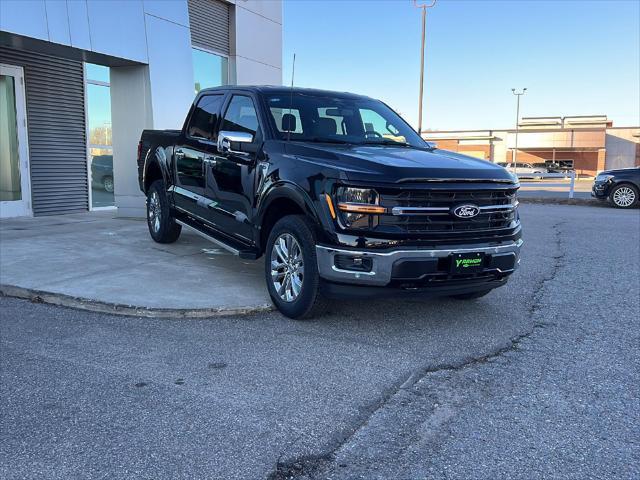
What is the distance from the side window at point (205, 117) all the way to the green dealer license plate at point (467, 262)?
327 cm

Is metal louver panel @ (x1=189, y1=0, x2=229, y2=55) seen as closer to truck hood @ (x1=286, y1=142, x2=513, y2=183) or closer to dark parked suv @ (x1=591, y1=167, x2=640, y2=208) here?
truck hood @ (x1=286, y1=142, x2=513, y2=183)

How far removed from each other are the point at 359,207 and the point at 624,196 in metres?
15.3

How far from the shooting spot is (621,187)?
55.6 ft

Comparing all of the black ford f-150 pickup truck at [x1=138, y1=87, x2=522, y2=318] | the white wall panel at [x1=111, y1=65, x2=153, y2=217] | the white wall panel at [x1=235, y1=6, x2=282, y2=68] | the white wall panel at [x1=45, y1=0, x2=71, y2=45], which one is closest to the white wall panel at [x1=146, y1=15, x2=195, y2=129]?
the white wall panel at [x1=111, y1=65, x2=153, y2=217]

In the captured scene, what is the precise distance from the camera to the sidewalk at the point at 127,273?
5340mm

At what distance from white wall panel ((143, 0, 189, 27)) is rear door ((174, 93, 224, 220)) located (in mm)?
4731

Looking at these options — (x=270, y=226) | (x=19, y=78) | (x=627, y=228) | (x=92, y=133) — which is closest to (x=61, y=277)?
(x=270, y=226)

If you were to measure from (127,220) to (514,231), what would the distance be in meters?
8.07

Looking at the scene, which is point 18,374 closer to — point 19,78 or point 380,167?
point 380,167

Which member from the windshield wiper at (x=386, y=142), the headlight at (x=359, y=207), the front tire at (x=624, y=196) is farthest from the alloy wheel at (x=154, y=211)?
the front tire at (x=624, y=196)

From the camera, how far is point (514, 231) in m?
5.05

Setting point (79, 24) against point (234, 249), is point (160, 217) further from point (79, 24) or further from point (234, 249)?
point (79, 24)

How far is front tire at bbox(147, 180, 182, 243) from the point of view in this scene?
308 inches

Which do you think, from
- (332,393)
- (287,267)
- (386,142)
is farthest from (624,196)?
(332,393)
